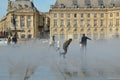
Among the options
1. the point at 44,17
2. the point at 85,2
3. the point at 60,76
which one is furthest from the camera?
the point at 44,17

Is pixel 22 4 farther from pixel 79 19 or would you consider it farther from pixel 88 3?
pixel 88 3

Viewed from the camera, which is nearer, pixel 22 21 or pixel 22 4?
pixel 22 21

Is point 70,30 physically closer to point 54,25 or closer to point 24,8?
point 54,25

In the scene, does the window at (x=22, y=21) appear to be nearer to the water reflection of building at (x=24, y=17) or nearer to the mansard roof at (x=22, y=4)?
the water reflection of building at (x=24, y=17)

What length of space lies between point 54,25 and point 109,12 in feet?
68.6

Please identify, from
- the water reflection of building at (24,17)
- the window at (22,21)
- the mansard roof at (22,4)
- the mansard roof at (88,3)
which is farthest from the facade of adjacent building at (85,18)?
the window at (22,21)

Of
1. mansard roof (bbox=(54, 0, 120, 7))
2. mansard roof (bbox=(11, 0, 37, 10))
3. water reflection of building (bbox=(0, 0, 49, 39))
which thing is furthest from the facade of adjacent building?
mansard roof (bbox=(11, 0, 37, 10))

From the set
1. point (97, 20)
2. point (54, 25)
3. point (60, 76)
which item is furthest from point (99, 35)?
point (60, 76)

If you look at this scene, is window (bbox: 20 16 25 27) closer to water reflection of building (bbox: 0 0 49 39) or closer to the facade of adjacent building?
water reflection of building (bbox: 0 0 49 39)

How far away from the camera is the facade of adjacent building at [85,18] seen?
581 feet

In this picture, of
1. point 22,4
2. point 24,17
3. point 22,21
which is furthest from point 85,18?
point 22,4

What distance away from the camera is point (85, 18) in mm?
181750

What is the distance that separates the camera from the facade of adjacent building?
177125 millimetres

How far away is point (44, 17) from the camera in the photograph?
19988 cm
